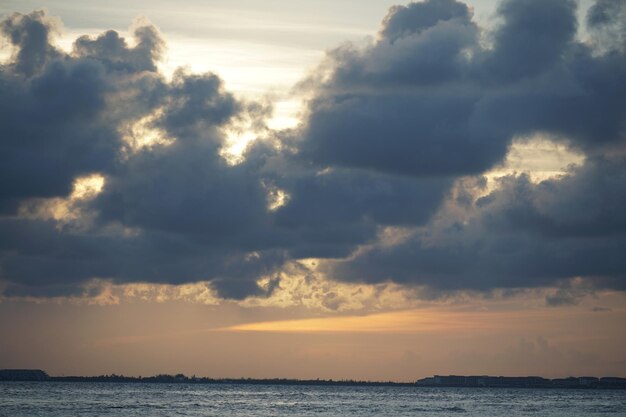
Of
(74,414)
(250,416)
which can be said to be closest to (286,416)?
(250,416)

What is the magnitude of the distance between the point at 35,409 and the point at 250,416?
42.9 m

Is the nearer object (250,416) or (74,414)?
(74,414)

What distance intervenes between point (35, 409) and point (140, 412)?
21116mm

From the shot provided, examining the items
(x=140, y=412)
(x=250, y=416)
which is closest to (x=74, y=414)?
(x=140, y=412)

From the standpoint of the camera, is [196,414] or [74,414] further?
[196,414]

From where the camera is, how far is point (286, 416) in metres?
199

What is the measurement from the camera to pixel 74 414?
186375 millimetres

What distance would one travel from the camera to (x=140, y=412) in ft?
650

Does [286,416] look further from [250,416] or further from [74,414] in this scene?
[74,414]

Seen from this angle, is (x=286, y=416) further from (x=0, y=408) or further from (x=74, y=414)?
(x=0, y=408)

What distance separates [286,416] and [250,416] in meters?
7.17

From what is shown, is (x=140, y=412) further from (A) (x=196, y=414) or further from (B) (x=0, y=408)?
(B) (x=0, y=408)

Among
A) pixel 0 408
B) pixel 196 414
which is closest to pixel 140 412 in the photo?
pixel 196 414

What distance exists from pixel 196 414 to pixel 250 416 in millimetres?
10817
